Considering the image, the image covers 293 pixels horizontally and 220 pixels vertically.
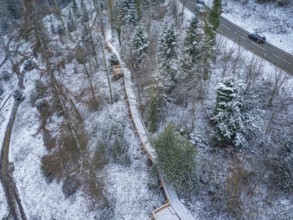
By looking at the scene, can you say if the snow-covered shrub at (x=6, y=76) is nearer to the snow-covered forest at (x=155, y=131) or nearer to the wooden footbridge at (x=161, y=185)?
the snow-covered forest at (x=155, y=131)

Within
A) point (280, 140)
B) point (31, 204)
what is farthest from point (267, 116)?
point (31, 204)

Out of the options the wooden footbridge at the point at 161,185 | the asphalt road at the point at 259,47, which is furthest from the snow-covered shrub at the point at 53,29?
the asphalt road at the point at 259,47

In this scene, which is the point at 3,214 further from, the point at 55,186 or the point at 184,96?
the point at 184,96

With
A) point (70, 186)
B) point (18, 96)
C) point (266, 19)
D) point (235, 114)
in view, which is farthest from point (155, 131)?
point (266, 19)

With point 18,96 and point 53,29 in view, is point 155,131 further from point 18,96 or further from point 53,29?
point 53,29

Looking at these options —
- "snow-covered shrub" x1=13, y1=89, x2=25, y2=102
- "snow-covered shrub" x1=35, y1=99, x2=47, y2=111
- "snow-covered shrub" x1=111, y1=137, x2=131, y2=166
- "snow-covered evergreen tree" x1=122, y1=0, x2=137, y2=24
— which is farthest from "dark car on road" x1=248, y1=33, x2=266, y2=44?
"snow-covered shrub" x1=13, y1=89, x2=25, y2=102

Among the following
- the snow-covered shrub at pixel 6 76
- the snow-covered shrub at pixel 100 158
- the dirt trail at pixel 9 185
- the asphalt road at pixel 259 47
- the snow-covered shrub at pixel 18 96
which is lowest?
the dirt trail at pixel 9 185
